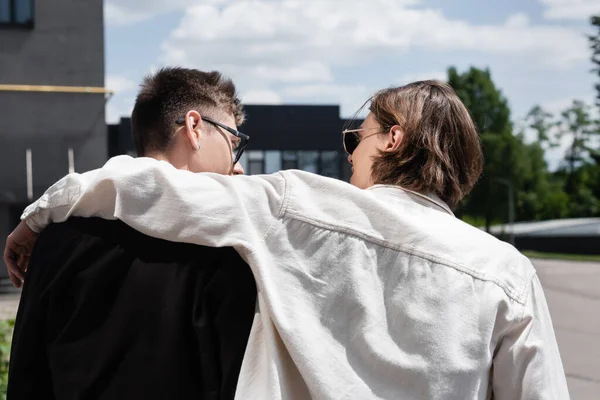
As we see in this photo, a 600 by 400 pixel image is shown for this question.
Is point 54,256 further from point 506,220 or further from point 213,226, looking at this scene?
point 506,220

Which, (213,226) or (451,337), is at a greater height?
(213,226)

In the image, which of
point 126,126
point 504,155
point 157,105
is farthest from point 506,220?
point 157,105

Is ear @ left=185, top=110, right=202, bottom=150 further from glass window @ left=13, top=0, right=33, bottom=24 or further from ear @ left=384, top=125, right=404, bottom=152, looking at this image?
glass window @ left=13, top=0, right=33, bottom=24

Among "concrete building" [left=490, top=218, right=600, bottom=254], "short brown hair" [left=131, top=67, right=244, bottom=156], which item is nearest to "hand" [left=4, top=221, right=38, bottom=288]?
"short brown hair" [left=131, top=67, right=244, bottom=156]

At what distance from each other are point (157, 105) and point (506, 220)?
69348 mm

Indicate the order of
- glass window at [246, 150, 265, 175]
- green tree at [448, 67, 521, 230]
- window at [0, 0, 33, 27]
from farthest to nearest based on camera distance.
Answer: green tree at [448, 67, 521, 230], glass window at [246, 150, 265, 175], window at [0, 0, 33, 27]

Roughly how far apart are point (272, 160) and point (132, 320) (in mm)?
38857

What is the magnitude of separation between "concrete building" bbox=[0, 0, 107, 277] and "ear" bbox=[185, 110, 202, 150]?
74.5 feet

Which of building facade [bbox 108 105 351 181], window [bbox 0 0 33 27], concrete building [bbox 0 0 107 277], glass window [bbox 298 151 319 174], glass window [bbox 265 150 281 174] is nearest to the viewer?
concrete building [bbox 0 0 107 277]

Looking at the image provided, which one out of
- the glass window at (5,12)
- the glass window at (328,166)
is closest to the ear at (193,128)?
the glass window at (5,12)

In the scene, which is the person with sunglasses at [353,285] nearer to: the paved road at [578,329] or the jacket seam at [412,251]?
the jacket seam at [412,251]

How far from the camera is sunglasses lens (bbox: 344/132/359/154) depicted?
7.26 ft

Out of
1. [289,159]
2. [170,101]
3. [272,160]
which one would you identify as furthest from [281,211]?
[289,159]

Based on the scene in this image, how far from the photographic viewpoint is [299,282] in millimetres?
1779
